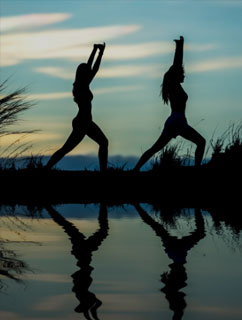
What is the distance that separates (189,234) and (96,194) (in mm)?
5375

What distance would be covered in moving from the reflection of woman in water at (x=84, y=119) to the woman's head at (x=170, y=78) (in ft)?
3.55

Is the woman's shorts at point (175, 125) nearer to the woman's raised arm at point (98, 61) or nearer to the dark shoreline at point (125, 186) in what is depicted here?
the dark shoreline at point (125, 186)

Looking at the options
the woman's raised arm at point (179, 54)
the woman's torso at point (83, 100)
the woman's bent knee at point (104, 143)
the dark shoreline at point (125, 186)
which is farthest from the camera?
the woman's bent knee at point (104, 143)

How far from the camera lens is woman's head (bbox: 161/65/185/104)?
12.6m

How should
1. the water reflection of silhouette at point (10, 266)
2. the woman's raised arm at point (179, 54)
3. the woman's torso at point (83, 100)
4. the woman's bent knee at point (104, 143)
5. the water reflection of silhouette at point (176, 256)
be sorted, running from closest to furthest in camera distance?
the water reflection of silhouette at point (176, 256)
the water reflection of silhouette at point (10, 266)
the woman's raised arm at point (179, 54)
the woman's torso at point (83, 100)
the woman's bent knee at point (104, 143)

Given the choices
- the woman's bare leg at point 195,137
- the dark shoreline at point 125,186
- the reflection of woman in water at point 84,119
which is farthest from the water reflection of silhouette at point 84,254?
the reflection of woman in water at point 84,119

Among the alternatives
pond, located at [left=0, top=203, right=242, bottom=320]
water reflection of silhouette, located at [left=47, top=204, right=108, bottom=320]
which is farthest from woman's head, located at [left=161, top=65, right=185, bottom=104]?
pond, located at [left=0, top=203, right=242, bottom=320]

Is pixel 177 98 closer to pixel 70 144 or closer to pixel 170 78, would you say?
pixel 170 78

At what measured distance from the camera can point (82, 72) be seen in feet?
42.3

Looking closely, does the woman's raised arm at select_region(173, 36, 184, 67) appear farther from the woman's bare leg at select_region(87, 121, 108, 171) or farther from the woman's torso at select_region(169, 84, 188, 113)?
the woman's bare leg at select_region(87, 121, 108, 171)

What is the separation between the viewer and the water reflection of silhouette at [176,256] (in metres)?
4.40

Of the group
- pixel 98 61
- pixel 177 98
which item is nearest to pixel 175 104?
pixel 177 98

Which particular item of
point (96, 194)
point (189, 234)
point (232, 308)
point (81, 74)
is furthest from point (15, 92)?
point (232, 308)

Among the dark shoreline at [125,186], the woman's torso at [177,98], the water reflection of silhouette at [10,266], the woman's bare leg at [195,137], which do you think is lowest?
the water reflection of silhouette at [10,266]
